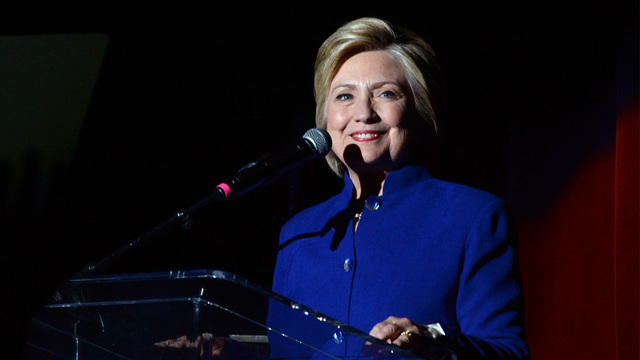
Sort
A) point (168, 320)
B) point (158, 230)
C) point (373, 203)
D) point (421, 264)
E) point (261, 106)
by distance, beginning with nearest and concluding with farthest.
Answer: point (168, 320), point (158, 230), point (421, 264), point (373, 203), point (261, 106)

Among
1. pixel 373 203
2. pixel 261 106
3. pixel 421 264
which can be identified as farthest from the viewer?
pixel 261 106

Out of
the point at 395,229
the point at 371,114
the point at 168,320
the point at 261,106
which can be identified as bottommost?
the point at 168,320

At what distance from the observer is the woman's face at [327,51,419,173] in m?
1.86

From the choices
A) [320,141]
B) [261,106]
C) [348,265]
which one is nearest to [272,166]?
[320,141]

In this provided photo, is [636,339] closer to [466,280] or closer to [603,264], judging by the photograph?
[603,264]

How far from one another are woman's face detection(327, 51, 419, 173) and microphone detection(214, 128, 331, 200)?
8.9 inches

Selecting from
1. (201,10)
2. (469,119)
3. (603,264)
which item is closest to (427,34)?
(469,119)

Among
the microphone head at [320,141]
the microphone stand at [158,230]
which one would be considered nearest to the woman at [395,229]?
the microphone head at [320,141]

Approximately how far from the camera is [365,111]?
1.86 meters

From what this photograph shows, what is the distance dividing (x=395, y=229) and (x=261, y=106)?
1.09 metres

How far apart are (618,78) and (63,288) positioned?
6.99 feet

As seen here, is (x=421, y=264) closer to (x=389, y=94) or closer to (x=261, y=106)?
(x=389, y=94)

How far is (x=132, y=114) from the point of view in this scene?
2.45m

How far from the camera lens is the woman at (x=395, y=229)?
1.56 m
